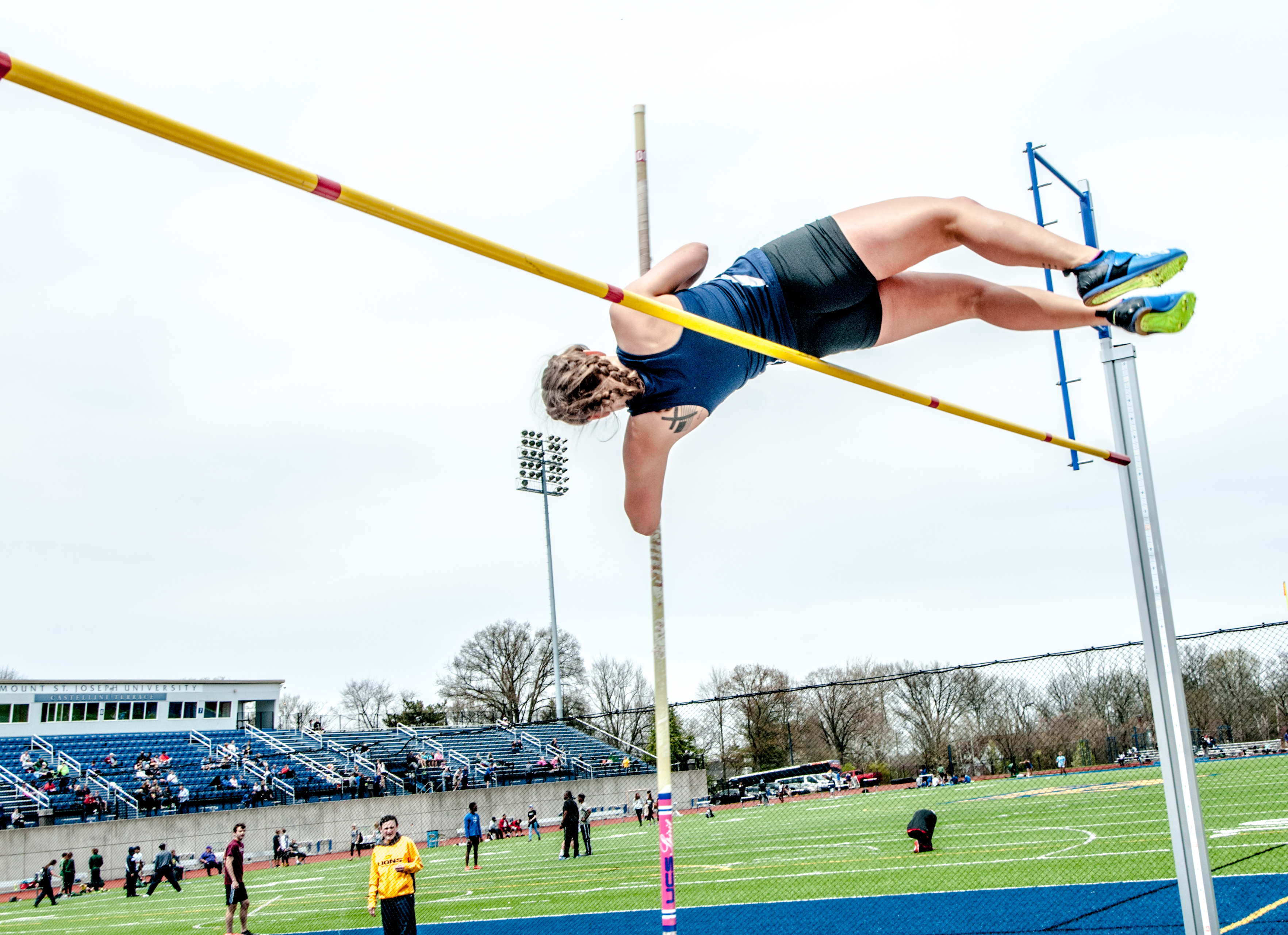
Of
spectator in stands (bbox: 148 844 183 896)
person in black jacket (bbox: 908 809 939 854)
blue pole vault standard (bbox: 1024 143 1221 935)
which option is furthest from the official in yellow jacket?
spectator in stands (bbox: 148 844 183 896)

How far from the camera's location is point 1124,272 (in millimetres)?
2529

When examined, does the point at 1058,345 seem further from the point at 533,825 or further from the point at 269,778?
the point at 269,778

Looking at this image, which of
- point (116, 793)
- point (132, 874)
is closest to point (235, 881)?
point (132, 874)

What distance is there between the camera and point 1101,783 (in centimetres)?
1858

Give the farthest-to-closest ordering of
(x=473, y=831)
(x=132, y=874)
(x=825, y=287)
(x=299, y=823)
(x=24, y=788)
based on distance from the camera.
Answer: (x=299, y=823) → (x=24, y=788) → (x=132, y=874) → (x=473, y=831) → (x=825, y=287)

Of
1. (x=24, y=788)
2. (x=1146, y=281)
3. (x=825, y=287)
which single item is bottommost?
(x=24, y=788)

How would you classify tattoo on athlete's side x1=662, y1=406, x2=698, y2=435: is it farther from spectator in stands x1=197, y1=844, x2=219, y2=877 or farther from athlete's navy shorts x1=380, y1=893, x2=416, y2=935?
spectator in stands x1=197, y1=844, x2=219, y2=877

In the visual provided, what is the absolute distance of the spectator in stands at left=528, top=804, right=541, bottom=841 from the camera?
21.4m

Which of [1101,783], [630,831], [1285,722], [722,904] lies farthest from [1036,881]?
[630,831]

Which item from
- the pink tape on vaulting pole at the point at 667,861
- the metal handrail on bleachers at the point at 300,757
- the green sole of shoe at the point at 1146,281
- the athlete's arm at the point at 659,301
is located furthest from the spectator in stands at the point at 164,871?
the green sole of shoe at the point at 1146,281

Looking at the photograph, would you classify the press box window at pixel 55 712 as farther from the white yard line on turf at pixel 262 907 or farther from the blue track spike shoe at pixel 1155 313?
the blue track spike shoe at pixel 1155 313

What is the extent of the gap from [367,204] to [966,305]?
179 centimetres

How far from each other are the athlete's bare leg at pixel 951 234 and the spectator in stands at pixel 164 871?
16631 mm

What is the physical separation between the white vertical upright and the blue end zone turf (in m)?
2.48
